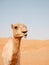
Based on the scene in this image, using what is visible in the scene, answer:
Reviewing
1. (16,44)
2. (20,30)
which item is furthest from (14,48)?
(20,30)

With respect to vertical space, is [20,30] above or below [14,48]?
above

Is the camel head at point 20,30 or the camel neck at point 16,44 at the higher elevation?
the camel head at point 20,30

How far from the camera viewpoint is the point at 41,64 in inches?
238

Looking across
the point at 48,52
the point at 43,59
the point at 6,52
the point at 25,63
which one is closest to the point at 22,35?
the point at 6,52

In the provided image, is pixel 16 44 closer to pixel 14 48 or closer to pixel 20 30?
pixel 14 48

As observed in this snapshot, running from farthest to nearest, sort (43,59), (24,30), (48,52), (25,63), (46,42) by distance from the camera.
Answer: (46,42)
(48,52)
(43,59)
(25,63)
(24,30)

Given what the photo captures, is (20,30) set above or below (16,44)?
above

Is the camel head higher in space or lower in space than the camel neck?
higher

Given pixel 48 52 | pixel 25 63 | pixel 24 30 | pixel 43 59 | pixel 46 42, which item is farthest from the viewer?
pixel 46 42

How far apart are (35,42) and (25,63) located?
374cm

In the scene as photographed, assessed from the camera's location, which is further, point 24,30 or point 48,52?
point 48,52

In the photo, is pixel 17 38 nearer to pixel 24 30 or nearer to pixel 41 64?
pixel 24 30

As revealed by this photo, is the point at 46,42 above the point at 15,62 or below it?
below


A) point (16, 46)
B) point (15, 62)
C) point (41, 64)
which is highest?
point (16, 46)
